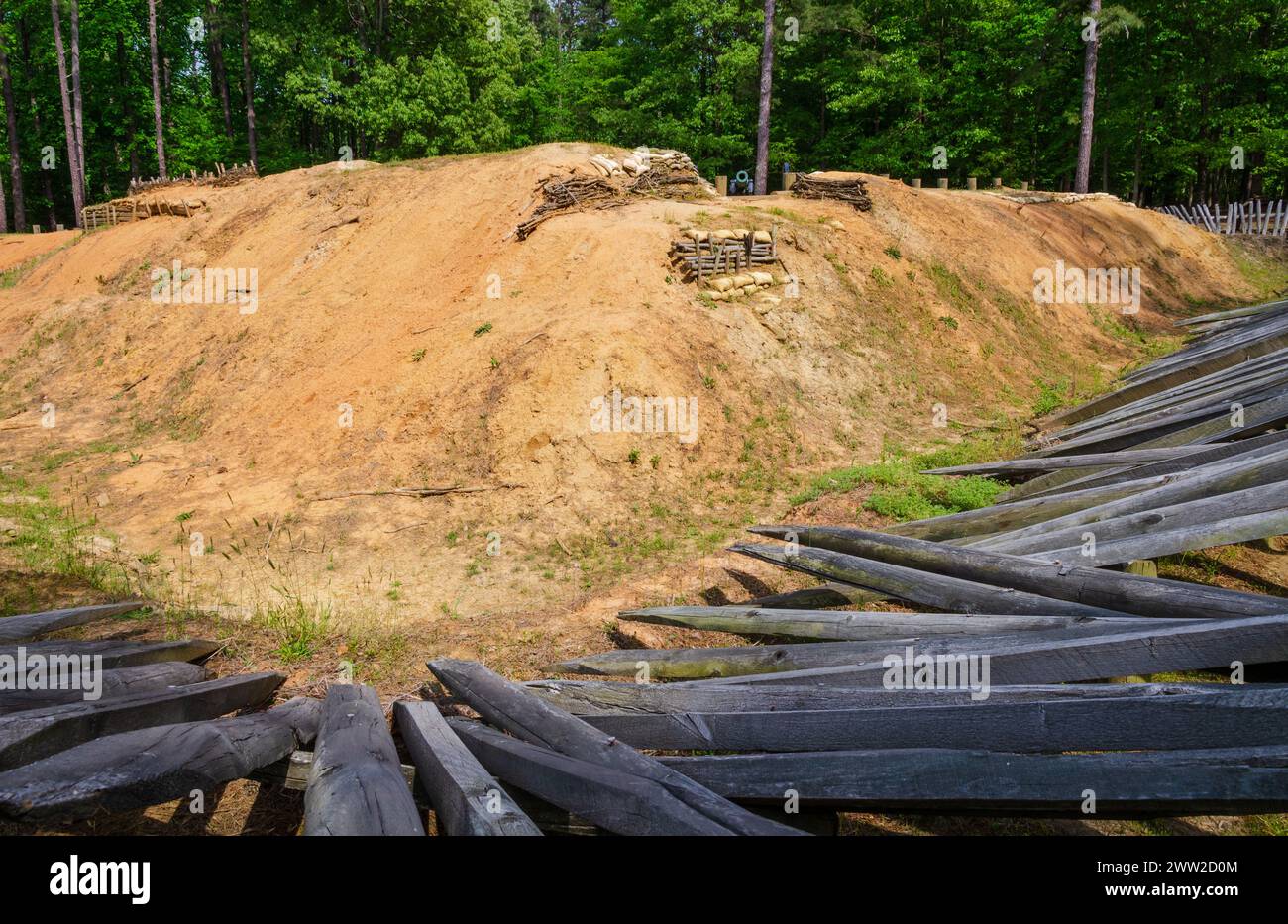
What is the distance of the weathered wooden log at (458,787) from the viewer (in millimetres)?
2658

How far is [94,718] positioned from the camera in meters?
3.27

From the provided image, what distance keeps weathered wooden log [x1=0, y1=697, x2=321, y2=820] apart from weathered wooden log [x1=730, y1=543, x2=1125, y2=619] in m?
3.98

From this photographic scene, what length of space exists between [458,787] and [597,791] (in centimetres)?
54

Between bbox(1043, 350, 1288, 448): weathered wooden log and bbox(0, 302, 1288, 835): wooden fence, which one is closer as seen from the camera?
bbox(0, 302, 1288, 835): wooden fence

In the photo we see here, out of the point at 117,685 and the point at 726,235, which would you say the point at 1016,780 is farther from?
the point at 726,235

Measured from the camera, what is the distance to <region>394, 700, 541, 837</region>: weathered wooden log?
266cm

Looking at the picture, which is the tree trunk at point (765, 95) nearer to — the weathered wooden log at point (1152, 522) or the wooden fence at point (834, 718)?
the weathered wooden log at point (1152, 522)

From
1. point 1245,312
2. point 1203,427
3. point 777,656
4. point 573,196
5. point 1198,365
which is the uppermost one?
point 573,196

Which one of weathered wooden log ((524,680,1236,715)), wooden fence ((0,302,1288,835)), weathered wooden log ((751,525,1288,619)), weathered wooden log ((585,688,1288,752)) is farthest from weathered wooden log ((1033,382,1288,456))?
weathered wooden log ((585,688,1288,752))

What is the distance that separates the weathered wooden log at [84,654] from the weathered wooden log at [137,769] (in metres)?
1.91

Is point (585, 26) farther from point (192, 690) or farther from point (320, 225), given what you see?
point (192, 690)

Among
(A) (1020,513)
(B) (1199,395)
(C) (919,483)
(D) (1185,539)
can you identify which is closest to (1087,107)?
(B) (1199,395)

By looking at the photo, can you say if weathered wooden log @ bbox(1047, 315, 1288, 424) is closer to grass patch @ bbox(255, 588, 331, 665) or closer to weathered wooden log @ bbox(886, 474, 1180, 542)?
weathered wooden log @ bbox(886, 474, 1180, 542)
